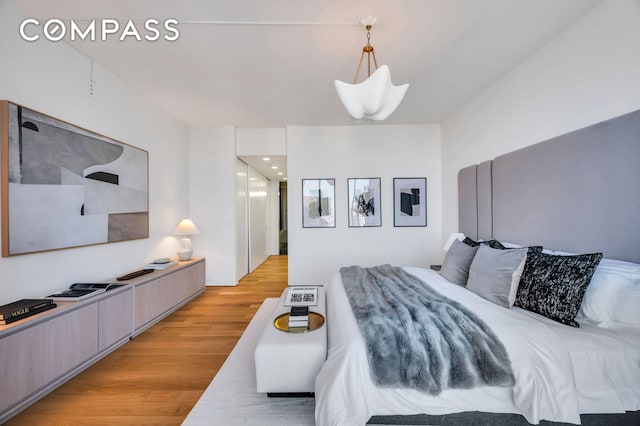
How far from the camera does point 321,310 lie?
2082 millimetres

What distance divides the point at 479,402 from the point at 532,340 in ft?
1.45

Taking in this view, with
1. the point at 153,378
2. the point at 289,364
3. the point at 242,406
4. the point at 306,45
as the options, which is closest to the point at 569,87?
the point at 306,45

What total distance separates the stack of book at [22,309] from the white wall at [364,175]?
2831 millimetres

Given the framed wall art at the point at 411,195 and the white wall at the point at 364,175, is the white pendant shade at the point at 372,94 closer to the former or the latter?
the white wall at the point at 364,175

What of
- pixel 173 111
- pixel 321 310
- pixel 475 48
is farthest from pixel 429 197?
pixel 173 111

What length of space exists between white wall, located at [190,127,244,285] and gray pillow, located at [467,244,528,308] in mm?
3593

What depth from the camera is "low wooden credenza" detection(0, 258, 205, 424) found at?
1.50 m

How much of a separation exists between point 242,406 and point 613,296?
2.36m

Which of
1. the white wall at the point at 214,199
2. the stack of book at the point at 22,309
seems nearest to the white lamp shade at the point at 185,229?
the white wall at the point at 214,199

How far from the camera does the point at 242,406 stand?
161cm

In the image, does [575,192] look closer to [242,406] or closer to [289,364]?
[289,364]

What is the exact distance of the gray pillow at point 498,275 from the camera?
1.80 m

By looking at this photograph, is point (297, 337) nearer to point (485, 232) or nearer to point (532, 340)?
point (532, 340)

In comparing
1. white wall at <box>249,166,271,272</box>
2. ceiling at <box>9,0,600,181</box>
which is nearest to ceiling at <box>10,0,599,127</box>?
ceiling at <box>9,0,600,181</box>
